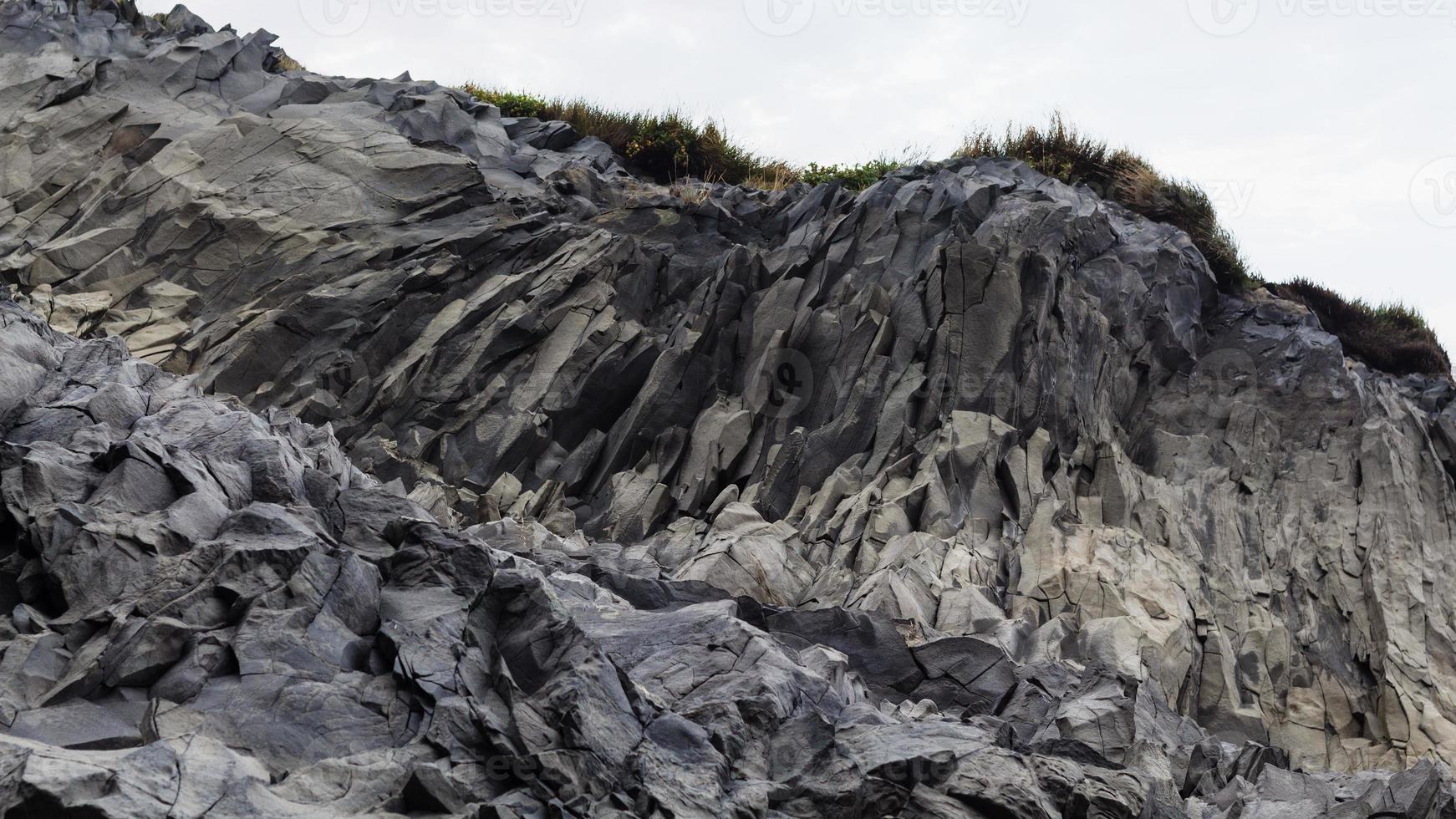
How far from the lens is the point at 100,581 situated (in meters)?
11.4

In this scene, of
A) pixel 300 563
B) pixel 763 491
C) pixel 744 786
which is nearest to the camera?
pixel 744 786

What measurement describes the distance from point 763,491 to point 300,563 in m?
12.3

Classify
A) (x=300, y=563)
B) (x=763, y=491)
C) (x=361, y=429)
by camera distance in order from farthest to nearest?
(x=361, y=429) → (x=763, y=491) → (x=300, y=563)

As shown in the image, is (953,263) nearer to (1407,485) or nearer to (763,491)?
(763,491)

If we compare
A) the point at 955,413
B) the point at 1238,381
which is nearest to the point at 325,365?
the point at 955,413

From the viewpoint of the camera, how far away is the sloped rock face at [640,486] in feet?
35.4
